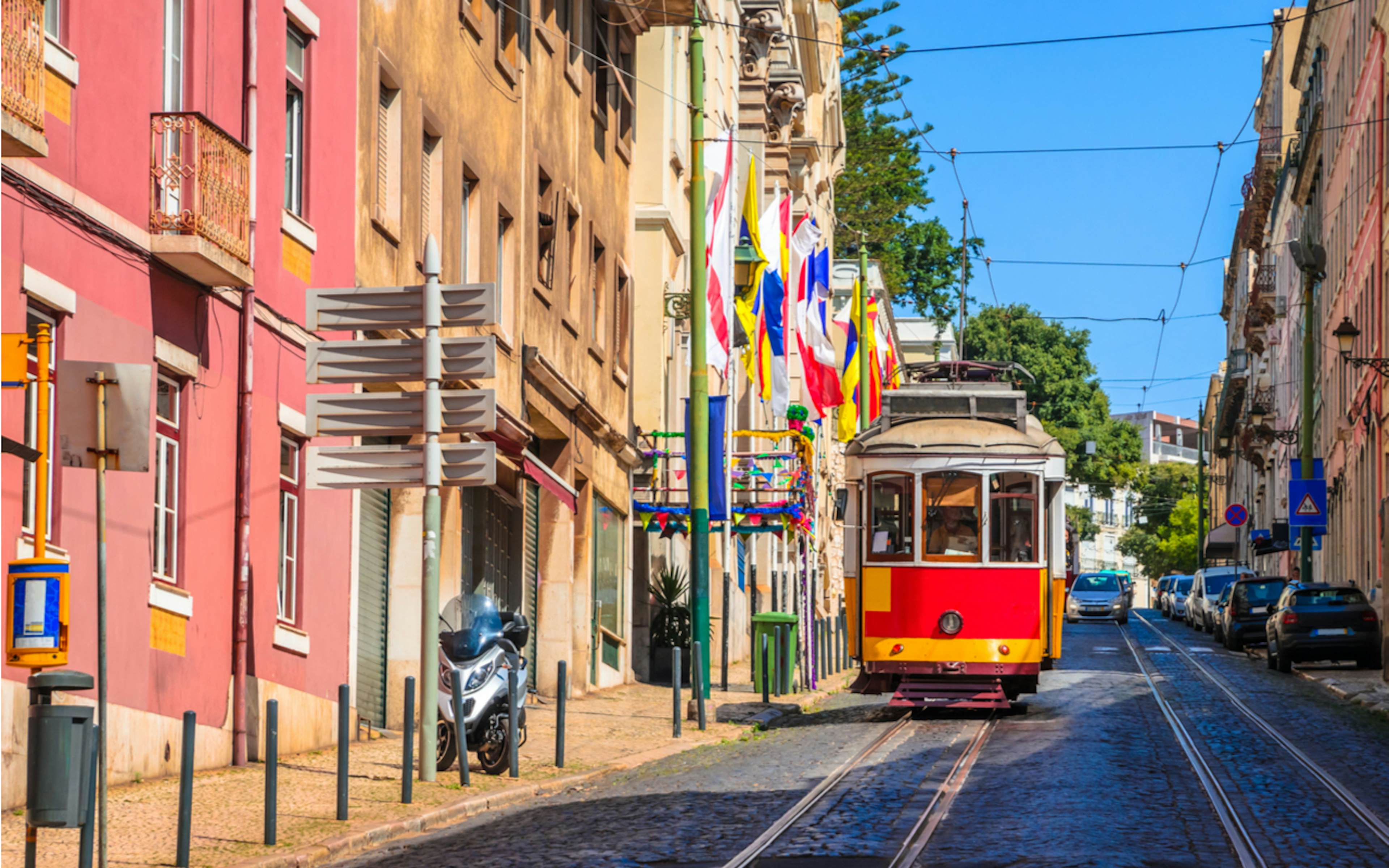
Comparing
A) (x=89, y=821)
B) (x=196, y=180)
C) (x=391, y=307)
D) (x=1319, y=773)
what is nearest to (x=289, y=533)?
(x=391, y=307)

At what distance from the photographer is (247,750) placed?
17.3 meters

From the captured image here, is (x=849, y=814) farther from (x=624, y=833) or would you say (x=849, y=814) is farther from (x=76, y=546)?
(x=76, y=546)

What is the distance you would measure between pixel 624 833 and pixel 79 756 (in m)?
4.13

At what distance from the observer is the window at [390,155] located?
21.3m

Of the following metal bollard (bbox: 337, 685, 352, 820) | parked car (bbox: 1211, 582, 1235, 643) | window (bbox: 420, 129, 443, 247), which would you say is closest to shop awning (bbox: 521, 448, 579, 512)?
window (bbox: 420, 129, 443, 247)

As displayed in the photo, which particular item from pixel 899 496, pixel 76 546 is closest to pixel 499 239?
pixel 899 496

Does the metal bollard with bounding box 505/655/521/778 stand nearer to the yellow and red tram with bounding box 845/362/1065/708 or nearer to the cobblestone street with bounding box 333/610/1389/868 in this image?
the cobblestone street with bounding box 333/610/1389/868

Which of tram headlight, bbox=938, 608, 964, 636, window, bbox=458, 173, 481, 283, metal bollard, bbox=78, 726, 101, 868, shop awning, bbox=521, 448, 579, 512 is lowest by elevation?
metal bollard, bbox=78, 726, 101, 868

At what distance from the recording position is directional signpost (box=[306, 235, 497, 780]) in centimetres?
1558

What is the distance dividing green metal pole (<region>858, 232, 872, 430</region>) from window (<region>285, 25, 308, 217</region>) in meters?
24.4

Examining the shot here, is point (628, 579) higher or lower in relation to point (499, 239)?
lower

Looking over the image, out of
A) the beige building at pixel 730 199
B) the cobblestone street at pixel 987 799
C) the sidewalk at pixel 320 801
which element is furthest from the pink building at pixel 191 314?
the beige building at pixel 730 199

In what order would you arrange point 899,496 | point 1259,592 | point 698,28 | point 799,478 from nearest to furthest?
point 899,496
point 698,28
point 799,478
point 1259,592

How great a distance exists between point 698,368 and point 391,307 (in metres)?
9.02
